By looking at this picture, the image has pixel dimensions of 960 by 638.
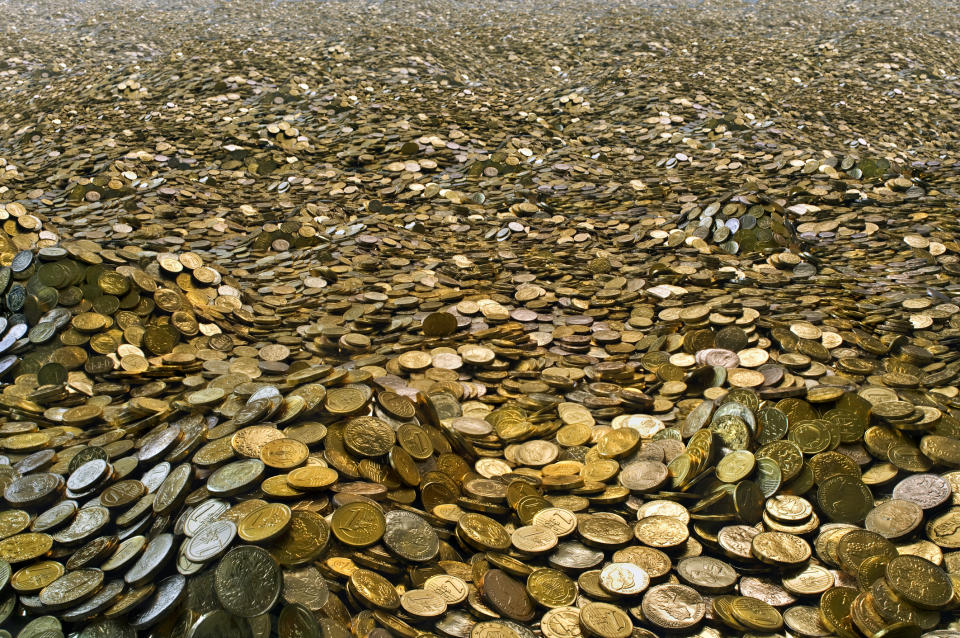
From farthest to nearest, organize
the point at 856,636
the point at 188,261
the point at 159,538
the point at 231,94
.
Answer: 1. the point at 231,94
2. the point at 188,261
3. the point at 159,538
4. the point at 856,636

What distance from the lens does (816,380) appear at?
4.34m

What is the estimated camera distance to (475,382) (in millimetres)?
4707

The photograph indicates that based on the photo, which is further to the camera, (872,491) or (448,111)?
(448,111)

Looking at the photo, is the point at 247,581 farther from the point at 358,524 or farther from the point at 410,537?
the point at 410,537

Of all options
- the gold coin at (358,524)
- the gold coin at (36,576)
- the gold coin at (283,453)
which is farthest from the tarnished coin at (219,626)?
the gold coin at (36,576)

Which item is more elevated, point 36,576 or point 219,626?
point 219,626

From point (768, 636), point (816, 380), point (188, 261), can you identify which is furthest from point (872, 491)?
point (188, 261)

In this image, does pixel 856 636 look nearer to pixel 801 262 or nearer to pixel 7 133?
pixel 801 262

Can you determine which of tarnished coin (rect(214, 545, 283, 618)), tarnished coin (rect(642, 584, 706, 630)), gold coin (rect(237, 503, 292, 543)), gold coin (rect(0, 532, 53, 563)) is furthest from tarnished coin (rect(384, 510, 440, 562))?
gold coin (rect(0, 532, 53, 563))

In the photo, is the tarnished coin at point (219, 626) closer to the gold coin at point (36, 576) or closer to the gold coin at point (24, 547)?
the gold coin at point (36, 576)

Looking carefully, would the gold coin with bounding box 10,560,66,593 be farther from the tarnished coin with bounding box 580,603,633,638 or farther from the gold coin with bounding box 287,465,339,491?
the tarnished coin with bounding box 580,603,633,638

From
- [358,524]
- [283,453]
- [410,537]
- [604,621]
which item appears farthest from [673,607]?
[283,453]

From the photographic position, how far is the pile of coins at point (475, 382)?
9.43ft

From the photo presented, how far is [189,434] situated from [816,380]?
4342 mm
